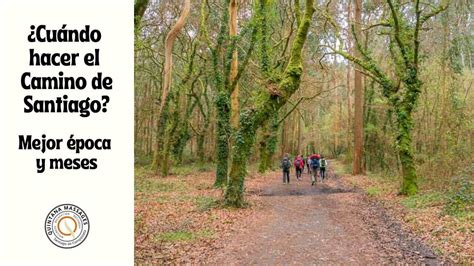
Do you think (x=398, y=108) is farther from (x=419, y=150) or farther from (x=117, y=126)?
(x=117, y=126)

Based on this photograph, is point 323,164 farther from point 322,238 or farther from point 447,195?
point 322,238

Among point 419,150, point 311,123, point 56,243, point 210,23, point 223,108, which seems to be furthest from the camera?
point 311,123

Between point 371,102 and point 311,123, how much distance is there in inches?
1127

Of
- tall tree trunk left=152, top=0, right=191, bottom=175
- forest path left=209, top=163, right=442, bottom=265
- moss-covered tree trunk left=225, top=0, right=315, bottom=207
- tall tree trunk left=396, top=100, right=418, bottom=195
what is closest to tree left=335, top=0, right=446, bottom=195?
tall tree trunk left=396, top=100, right=418, bottom=195

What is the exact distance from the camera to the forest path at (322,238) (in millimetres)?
8547

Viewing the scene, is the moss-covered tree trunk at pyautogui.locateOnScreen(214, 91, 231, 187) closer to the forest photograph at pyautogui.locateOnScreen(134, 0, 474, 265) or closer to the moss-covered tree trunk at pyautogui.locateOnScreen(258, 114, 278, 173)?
the forest photograph at pyautogui.locateOnScreen(134, 0, 474, 265)

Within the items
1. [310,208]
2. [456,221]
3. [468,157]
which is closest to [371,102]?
[468,157]

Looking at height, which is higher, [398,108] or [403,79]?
[403,79]

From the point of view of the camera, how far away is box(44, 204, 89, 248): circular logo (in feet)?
11.7

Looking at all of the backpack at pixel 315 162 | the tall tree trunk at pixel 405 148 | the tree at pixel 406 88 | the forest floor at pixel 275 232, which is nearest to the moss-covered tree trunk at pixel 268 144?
the backpack at pixel 315 162

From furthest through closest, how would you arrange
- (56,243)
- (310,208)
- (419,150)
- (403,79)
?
(419,150) < (403,79) < (310,208) < (56,243)

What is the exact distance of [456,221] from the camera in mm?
10766

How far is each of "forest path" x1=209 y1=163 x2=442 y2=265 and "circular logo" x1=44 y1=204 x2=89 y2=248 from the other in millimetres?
5211

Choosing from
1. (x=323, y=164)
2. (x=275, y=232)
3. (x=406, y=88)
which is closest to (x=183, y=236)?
(x=275, y=232)
